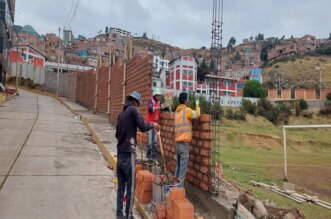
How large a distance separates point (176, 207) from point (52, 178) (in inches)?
127

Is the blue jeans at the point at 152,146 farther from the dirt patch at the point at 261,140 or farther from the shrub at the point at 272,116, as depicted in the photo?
the shrub at the point at 272,116

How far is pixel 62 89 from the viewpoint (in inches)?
1251

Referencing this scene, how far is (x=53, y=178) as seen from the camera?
5.73 metres

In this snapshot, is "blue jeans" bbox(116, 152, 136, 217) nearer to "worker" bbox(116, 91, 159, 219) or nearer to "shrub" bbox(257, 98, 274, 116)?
"worker" bbox(116, 91, 159, 219)

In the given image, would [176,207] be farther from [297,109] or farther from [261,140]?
[297,109]

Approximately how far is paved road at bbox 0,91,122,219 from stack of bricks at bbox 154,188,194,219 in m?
0.95

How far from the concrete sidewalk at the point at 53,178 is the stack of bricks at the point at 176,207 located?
3.05ft

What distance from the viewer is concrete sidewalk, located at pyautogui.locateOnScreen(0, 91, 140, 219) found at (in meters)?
4.40

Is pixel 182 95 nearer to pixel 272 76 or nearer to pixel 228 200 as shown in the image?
pixel 228 200

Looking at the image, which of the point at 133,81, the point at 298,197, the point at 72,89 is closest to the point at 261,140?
the point at 72,89

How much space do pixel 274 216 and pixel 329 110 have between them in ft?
174

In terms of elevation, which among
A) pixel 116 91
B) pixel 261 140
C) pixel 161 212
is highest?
pixel 116 91

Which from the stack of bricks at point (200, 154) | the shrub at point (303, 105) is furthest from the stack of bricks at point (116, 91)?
the shrub at point (303, 105)

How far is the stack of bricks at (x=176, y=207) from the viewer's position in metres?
3.34
